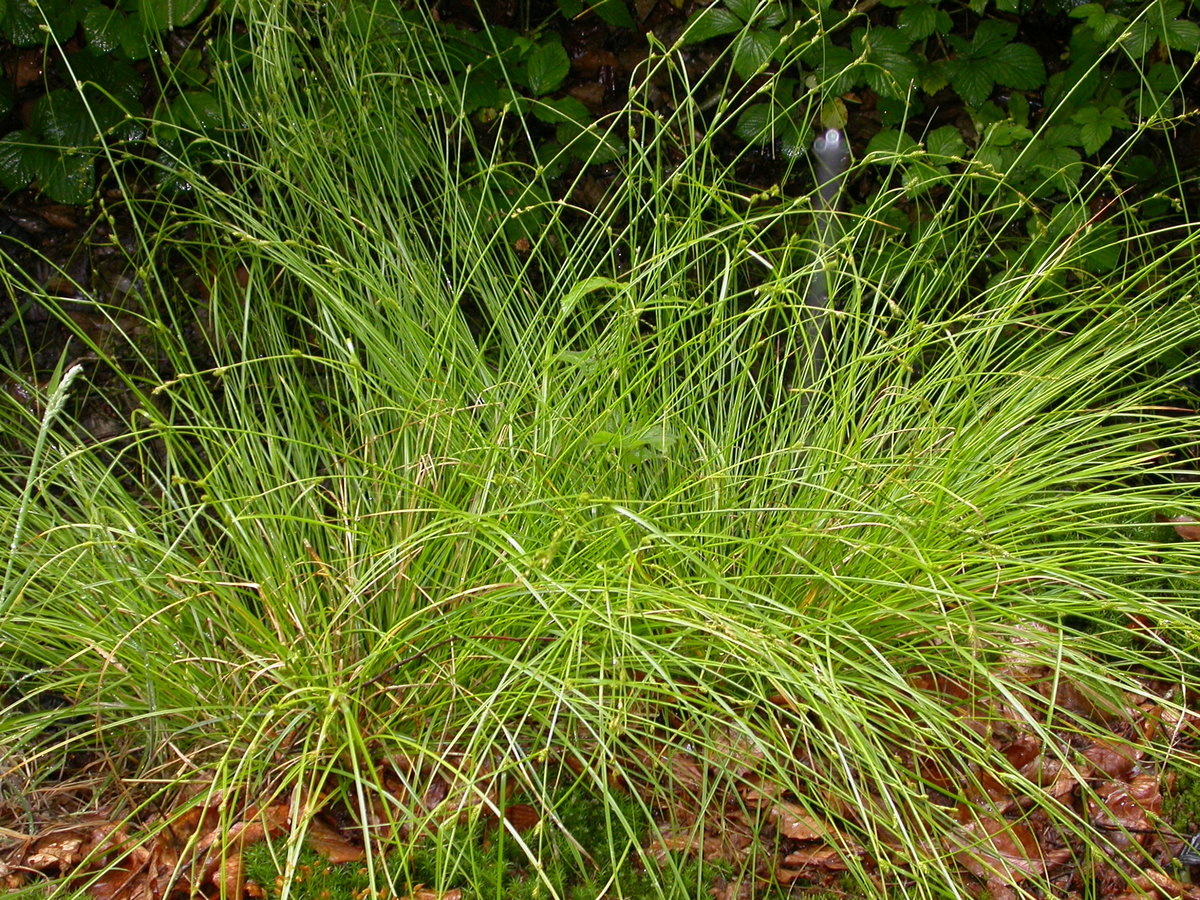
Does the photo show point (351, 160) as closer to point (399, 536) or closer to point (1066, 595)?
point (399, 536)

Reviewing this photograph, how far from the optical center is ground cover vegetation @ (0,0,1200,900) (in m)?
1.77

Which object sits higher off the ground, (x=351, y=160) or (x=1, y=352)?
(x=351, y=160)

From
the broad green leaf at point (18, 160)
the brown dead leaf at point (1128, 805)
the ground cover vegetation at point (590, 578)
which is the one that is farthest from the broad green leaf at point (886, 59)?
the broad green leaf at point (18, 160)

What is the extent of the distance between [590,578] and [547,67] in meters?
1.78

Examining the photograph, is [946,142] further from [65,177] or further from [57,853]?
[57,853]

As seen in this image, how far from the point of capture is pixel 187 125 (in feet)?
9.49

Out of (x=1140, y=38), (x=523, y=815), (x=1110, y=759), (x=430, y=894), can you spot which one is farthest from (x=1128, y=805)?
(x=1140, y=38)

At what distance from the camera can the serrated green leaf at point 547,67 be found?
3.03 metres

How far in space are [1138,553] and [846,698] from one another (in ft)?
2.21

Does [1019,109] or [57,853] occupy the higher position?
[1019,109]

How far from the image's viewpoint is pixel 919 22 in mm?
3002

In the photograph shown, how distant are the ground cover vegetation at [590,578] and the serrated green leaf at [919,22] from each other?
11 mm

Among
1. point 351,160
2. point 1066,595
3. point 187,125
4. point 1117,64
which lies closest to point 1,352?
point 187,125

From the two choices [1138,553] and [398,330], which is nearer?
[1138,553]
